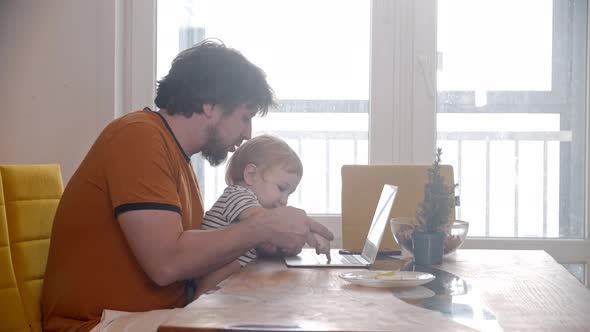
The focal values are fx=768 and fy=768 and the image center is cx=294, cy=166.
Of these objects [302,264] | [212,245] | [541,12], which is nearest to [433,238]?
[302,264]

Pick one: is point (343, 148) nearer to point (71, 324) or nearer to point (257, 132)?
point (257, 132)

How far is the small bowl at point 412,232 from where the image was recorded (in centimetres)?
183

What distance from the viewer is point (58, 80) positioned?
3.09m

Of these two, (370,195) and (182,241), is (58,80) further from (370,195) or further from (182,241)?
(182,241)

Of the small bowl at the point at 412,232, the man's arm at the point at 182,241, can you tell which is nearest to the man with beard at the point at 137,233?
the man's arm at the point at 182,241

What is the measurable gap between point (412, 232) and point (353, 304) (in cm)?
65

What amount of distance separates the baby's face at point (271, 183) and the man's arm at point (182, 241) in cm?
52

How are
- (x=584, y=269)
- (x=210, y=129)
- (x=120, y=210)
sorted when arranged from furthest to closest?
1. (x=584, y=269)
2. (x=210, y=129)
3. (x=120, y=210)

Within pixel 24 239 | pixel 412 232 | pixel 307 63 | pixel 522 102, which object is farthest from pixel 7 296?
pixel 522 102

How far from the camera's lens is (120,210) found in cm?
156

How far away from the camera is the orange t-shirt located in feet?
5.29

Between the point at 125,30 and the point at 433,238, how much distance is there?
76.0 inches

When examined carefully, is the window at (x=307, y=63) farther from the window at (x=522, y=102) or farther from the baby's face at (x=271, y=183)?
the baby's face at (x=271, y=183)

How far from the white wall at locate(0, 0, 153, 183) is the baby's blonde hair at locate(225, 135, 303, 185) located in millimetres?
1052
